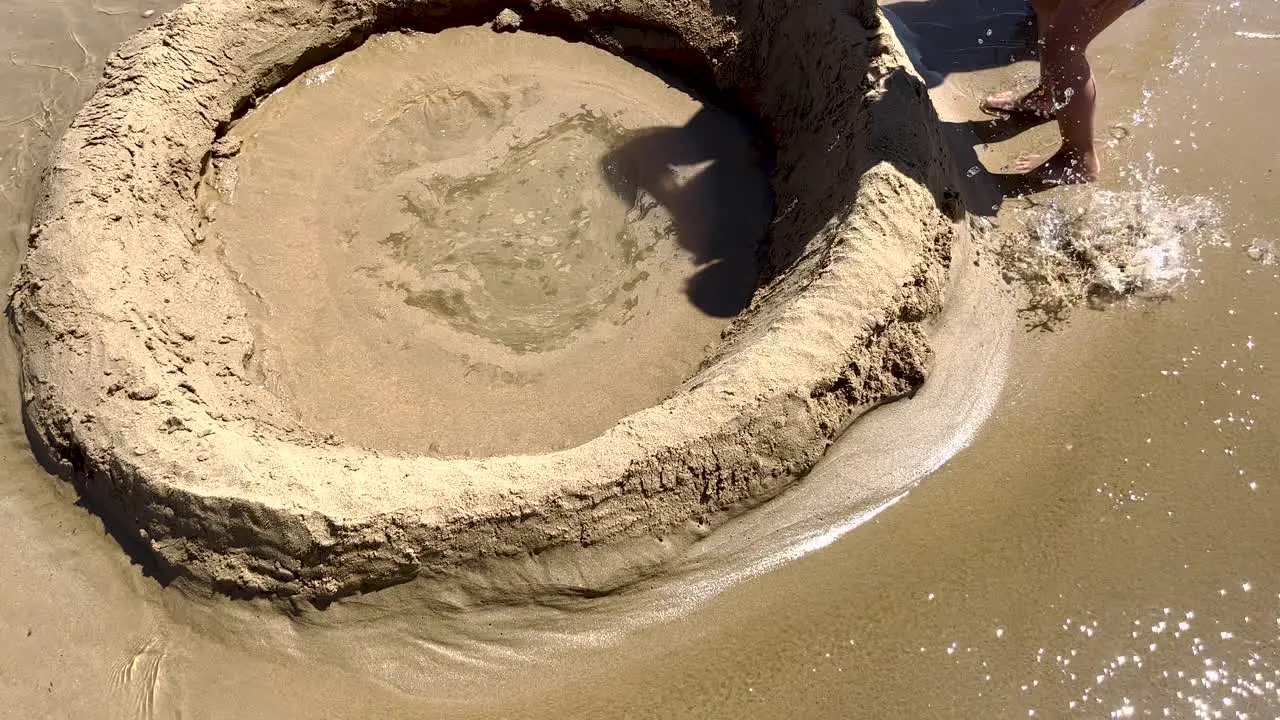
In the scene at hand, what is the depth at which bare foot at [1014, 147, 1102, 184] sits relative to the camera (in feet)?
11.4

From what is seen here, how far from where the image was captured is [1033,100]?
384cm

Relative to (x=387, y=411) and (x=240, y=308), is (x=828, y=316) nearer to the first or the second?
(x=387, y=411)

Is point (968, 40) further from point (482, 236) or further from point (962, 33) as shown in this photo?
point (482, 236)

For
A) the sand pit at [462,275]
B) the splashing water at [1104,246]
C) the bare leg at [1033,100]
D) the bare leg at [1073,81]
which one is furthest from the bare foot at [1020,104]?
the sand pit at [462,275]

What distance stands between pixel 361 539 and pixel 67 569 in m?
1.14

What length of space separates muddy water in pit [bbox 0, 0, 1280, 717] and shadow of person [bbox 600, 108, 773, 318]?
3.96 feet

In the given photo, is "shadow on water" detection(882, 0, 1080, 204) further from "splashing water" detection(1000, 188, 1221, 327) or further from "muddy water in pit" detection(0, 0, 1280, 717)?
"muddy water in pit" detection(0, 0, 1280, 717)

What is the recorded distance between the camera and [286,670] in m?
2.35

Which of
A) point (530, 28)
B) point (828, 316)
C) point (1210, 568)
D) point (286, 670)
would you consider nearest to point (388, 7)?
point (530, 28)

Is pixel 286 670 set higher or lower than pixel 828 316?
lower

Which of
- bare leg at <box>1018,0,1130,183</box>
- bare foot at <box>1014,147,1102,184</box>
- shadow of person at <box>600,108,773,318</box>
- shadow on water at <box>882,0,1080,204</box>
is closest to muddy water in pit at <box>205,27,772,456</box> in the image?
shadow of person at <box>600,108,773,318</box>

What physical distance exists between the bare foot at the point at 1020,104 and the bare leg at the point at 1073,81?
262 millimetres

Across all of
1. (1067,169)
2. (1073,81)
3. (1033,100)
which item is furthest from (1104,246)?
(1033,100)

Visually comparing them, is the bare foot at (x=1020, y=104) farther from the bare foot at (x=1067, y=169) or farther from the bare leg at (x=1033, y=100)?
the bare foot at (x=1067, y=169)
